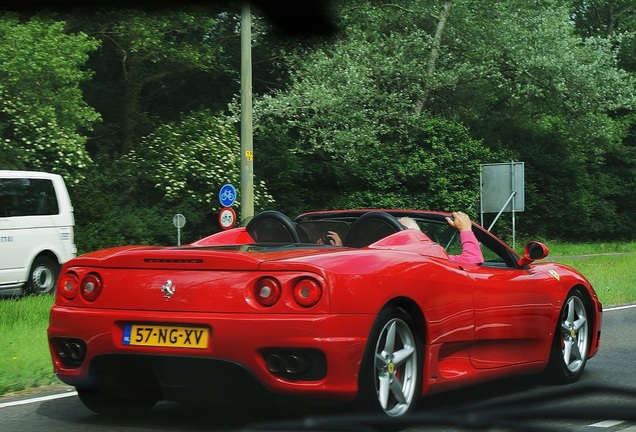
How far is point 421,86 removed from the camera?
35875 millimetres

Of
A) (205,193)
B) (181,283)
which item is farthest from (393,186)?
(181,283)

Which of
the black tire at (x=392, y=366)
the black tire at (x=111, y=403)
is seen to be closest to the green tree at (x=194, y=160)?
the black tire at (x=111, y=403)

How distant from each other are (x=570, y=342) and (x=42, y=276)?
12430mm

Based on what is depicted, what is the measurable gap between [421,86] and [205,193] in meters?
7.72

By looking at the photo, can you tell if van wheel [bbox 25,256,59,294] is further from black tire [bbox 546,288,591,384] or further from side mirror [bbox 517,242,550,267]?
side mirror [bbox 517,242,550,267]

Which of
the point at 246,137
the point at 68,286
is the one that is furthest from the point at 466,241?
the point at 246,137

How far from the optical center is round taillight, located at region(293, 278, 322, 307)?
18.4 feet

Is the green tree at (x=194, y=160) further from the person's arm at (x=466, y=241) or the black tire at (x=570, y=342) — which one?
the person's arm at (x=466, y=241)

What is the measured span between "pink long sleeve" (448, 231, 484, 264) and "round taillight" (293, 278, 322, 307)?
1759 millimetres

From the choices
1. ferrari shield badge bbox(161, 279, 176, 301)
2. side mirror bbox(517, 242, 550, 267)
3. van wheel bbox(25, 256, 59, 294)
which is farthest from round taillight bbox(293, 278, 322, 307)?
van wheel bbox(25, 256, 59, 294)

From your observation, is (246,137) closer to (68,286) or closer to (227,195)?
(227,195)

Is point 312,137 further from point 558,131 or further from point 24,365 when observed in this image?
point 24,365

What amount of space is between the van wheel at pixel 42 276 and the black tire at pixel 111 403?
1238 centimetres

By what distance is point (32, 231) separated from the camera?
18734 mm
